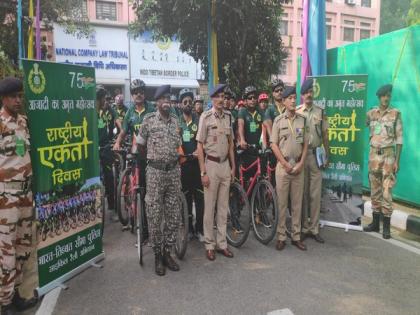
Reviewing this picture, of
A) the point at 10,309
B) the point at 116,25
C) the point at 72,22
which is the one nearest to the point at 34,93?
the point at 10,309

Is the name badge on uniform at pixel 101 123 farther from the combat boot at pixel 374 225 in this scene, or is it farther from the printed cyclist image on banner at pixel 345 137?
the combat boot at pixel 374 225

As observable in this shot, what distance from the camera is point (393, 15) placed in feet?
204

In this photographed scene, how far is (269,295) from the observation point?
12.6ft

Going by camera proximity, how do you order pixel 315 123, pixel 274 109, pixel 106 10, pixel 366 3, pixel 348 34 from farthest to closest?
pixel 366 3, pixel 348 34, pixel 106 10, pixel 274 109, pixel 315 123

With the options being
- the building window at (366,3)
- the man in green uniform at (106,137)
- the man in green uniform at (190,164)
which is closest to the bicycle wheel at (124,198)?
the man in green uniform at (106,137)

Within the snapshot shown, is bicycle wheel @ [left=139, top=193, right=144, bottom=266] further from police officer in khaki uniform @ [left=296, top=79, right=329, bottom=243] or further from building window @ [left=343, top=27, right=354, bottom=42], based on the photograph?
building window @ [left=343, top=27, right=354, bottom=42]

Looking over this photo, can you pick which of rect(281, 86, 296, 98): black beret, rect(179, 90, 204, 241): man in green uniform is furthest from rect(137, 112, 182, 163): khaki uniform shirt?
rect(281, 86, 296, 98): black beret

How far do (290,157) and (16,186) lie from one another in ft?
10.1

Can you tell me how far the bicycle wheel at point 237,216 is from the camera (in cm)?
510

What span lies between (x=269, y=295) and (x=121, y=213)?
292 centimetres

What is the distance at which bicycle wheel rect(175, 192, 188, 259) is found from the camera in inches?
186

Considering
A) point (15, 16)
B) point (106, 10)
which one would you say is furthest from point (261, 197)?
point (106, 10)

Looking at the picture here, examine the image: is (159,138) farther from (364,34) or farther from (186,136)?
(364,34)

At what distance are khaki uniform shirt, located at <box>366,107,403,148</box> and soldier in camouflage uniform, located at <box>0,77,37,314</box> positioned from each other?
4.38 m
